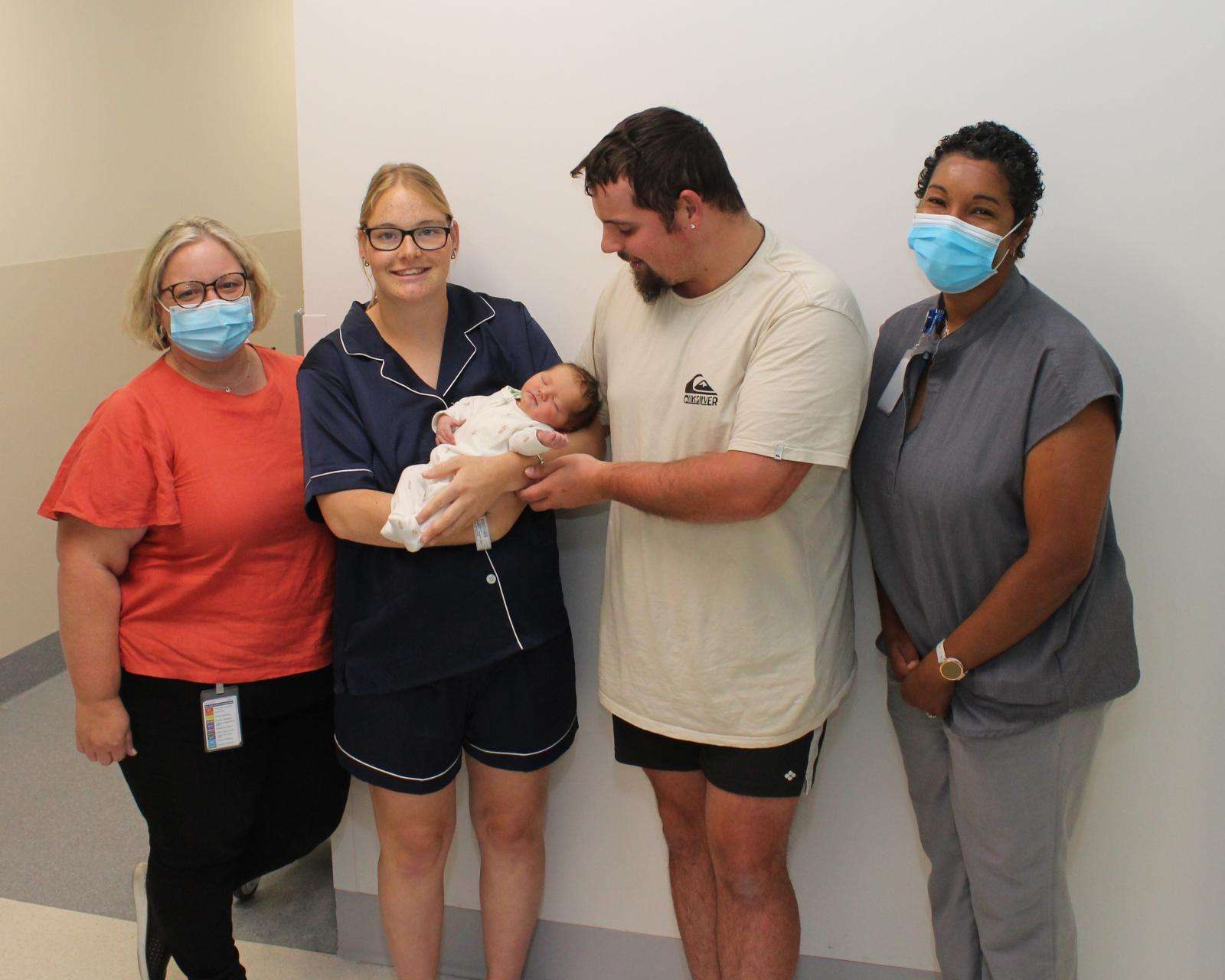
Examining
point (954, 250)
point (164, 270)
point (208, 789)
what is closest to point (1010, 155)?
point (954, 250)

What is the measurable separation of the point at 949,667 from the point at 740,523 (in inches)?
16.1

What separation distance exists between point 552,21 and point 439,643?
1197mm

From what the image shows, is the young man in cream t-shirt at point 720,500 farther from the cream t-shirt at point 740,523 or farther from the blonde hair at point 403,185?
the blonde hair at point 403,185

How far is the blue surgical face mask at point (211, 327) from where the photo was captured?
69.2 inches

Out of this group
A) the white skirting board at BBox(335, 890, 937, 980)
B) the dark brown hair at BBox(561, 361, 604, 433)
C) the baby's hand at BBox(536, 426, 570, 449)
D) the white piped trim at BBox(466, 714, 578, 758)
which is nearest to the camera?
the baby's hand at BBox(536, 426, 570, 449)

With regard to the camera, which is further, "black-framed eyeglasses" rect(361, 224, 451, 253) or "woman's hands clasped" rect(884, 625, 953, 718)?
"black-framed eyeglasses" rect(361, 224, 451, 253)

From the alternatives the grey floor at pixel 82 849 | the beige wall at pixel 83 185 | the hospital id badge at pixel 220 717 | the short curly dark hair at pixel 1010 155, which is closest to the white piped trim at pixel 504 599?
the hospital id badge at pixel 220 717

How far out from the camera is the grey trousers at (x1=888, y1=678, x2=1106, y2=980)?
1.60 m

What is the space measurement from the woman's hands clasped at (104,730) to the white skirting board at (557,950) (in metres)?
0.77

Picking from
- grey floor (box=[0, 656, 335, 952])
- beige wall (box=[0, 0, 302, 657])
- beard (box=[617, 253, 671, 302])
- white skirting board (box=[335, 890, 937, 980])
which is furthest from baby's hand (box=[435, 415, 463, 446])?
beige wall (box=[0, 0, 302, 657])

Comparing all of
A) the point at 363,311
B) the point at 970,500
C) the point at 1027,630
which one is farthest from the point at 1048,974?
the point at 363,311

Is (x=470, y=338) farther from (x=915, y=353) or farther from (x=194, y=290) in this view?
(x=915, y=353)

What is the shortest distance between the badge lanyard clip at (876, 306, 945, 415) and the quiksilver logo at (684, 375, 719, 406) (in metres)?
0.29

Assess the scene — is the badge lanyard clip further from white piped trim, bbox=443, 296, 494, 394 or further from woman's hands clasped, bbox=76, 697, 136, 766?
woman's hands clasped, bbox=76, 697, 136, 766
